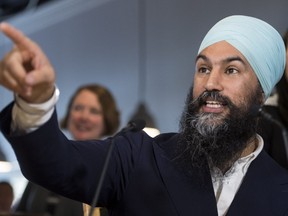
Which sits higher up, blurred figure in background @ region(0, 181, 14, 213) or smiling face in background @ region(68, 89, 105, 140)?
smiling face in background @ region(68, 89, 105, 140)

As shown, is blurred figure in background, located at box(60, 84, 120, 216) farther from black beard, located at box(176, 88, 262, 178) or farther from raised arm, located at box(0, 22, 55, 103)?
raised arm, located at box(0, 22, 55, 103)

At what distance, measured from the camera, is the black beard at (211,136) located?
1.82m

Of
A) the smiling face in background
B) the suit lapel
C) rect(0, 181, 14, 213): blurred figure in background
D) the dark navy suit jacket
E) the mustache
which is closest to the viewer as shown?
the dark navy suit jacket

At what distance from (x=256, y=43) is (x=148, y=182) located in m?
0.53

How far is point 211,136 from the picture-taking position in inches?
72.1

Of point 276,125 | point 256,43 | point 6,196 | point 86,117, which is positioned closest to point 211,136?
point 256,43

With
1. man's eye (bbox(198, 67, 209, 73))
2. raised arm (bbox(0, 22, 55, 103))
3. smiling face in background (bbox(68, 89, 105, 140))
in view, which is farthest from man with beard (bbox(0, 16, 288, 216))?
smiling face in background (bbox(68, 89, 105, 140))

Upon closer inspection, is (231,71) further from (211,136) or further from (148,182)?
Result: (148,182)

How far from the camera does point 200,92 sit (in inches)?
72.2

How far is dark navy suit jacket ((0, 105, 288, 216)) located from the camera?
4.95ft

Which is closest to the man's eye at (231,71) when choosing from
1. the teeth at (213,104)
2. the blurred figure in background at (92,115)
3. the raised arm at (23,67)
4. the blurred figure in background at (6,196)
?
the teeth at (213,104)

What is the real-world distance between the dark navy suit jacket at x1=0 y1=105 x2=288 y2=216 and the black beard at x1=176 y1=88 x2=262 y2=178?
0.14 feet

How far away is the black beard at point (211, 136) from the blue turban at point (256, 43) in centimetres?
11

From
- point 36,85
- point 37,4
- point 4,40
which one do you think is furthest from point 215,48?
point 4,40
